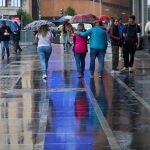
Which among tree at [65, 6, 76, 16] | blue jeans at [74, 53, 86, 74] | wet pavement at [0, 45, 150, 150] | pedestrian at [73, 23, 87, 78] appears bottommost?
wet pavement at [0, 45, 150, 150]

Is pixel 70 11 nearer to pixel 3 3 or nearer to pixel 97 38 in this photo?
pixel 3 3

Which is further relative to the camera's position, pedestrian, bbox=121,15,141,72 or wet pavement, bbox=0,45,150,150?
pedestrian, bbox=121,15,141,72

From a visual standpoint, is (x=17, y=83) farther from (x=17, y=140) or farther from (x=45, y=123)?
(x=17, y=140)

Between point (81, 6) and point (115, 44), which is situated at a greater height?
point (81, 6)

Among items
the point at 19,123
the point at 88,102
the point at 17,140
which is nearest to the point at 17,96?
the point at 88,102

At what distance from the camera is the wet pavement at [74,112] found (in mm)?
7711

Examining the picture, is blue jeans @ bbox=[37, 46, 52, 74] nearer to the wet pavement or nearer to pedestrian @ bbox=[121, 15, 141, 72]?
the wet pavement

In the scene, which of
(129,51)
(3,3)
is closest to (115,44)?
(129,51)

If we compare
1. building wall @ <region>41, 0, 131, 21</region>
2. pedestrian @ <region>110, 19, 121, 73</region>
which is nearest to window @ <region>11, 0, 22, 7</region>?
building wall @ <region>41, 0, 131, 21</region>

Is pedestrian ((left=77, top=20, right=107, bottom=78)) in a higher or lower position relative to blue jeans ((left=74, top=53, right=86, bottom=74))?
higher

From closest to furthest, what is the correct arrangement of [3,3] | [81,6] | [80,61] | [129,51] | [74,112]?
[74,112] → [80,61] → [129,51] → [3,3] → [81,6]

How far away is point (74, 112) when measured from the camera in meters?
10.1

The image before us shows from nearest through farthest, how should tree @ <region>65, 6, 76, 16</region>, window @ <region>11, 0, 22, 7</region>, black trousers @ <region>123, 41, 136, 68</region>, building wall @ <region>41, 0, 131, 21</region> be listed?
1. black trousers @ <region>123, 41, 136, 68</region>
2. tree @ <region>65, 6, 76, 16</region>
3. window @ <region>11, 0, 22, 7</region>
4. building wall @ <region>41, 0, 131, 21</region>

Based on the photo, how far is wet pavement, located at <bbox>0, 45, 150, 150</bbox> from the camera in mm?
7711
